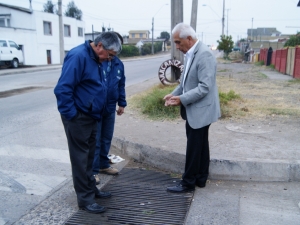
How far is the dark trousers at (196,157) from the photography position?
144 inches

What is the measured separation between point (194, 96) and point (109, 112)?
1.15 metres

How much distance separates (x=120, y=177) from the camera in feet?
14.2

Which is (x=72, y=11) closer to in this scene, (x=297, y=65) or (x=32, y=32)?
(x=32, y=32)

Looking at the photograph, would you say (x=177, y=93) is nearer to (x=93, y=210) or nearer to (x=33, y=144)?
(x=93, y=210)

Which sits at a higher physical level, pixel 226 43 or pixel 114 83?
pixel 226 43

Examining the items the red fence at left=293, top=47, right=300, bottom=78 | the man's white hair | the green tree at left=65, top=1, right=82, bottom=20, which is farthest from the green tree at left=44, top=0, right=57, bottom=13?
the man's white hair

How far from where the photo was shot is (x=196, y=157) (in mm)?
3721

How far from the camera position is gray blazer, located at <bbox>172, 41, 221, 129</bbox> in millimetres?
3457

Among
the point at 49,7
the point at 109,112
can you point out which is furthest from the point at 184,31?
the point at 49,7

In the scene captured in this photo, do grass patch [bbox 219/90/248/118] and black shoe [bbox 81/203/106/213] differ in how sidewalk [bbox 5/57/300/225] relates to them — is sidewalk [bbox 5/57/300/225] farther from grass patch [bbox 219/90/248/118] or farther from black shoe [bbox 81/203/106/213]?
grass patch [bbox 219/90/248/118]

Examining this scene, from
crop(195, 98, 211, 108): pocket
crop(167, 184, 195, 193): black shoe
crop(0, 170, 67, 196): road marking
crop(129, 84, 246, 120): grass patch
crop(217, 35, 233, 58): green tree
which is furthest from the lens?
crop(217, 35, 233, 58): green tree

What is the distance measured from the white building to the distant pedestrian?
1151 inches

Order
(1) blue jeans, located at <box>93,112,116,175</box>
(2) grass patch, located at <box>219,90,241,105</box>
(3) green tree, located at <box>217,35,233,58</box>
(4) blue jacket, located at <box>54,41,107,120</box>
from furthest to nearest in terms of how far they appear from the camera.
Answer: (3) green tree, located at <box>217,35,233,58</box> → (2) grass patch, located at <box>219,90,241,105</box> → (1) blue jeans, located at <box>93,112,116,175</box> → (4) blue jacket, located at <box>54,41,107,120</box>

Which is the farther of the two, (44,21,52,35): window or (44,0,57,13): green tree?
(44,0,57,13): green tree
